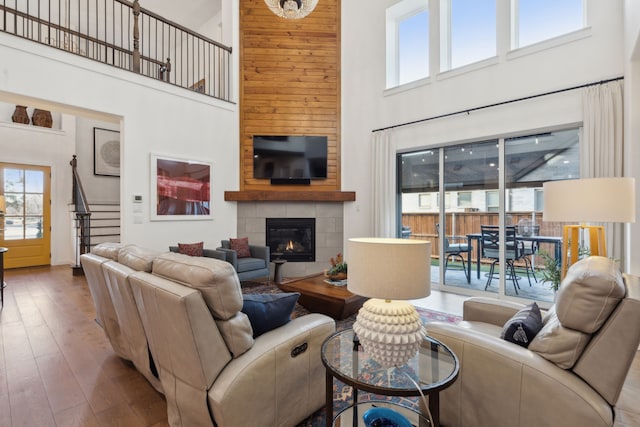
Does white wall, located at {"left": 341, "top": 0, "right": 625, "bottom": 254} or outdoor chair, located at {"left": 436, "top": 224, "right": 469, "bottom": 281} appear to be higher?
white wall, located at {"left": 341, "top": 0, "right": 625, "bottom": 254}

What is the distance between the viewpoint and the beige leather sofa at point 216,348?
4.28 feet

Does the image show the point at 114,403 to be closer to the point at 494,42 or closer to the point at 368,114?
the point at 368,114

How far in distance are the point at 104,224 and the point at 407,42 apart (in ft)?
23.2

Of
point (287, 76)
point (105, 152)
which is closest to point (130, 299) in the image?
point (287, 76)

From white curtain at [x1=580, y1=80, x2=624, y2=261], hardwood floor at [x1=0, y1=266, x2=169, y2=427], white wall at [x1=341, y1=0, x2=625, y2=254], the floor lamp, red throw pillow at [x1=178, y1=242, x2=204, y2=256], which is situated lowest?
hardwood floor at [x1=0, y1=266, x2=169, y2=427]

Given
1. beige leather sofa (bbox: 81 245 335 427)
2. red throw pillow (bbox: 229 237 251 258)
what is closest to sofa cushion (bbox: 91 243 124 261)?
beige leather sofa (bbox: 81 245 335 427)

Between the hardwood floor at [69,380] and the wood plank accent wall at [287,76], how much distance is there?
345cm

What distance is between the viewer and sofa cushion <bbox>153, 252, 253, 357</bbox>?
1.34 meters

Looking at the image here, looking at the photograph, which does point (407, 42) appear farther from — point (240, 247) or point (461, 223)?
point (240, 247)

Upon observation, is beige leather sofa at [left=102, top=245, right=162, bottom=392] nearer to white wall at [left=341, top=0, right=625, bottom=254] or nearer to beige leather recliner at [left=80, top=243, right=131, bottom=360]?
beige leather recliner at [left=80, top=243, right=131, bottom=360]

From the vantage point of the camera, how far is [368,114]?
5.52 m

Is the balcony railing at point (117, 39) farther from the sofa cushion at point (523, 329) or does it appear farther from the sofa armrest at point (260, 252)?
the sofa cushion at point (523, 329)

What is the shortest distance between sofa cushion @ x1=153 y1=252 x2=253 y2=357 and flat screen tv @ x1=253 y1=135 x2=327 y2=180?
4321 millimetres

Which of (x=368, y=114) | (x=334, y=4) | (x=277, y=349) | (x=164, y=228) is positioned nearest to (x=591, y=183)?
(x=277, y=349)
